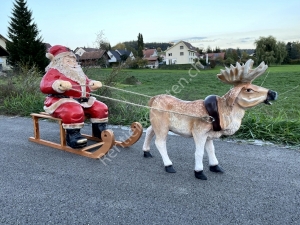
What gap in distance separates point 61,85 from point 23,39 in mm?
20363

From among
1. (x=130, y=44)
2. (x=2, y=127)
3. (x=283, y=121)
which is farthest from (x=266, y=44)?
(x=130, y=44)

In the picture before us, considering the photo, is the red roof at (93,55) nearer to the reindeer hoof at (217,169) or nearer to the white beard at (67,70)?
the white beard at (67,70)

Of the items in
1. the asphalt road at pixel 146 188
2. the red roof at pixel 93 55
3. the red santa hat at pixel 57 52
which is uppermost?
the red roof at pixel 93 55

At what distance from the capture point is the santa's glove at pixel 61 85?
267 centimetres

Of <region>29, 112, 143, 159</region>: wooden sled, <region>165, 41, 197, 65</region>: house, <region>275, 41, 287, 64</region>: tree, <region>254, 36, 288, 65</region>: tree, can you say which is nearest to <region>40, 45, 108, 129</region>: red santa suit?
<region>29, 112, 143, 159</region>: wooden sled

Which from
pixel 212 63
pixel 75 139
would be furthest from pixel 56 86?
pixel 212 63

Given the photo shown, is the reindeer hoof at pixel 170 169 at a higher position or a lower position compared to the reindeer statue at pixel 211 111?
lower

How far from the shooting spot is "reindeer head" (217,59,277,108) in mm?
1850

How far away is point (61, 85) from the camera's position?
2670mm

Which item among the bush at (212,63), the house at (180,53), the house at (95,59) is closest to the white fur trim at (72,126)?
the house at (95,59)

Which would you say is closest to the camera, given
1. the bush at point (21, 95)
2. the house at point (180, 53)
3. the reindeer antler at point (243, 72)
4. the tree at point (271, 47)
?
the reindeer antler at point (243, 72)

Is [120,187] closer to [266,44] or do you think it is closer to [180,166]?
[180,166]

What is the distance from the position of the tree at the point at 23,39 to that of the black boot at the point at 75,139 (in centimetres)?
1878

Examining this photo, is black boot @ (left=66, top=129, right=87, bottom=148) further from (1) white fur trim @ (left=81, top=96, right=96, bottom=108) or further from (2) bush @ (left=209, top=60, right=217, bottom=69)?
(2) bush @ (left=209, top=60, right=217, bottom=69)
